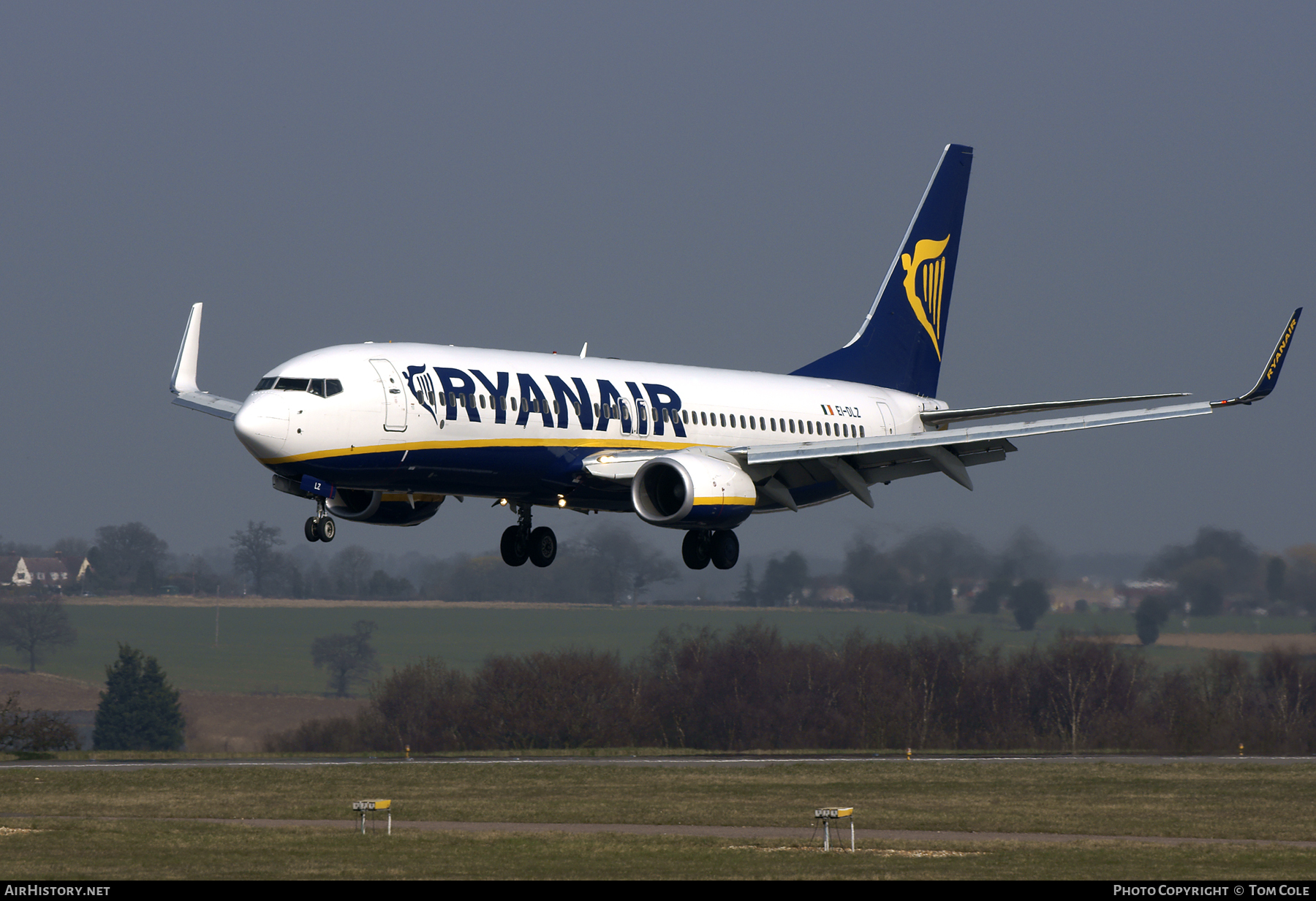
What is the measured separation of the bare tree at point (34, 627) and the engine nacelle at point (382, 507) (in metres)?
80.1

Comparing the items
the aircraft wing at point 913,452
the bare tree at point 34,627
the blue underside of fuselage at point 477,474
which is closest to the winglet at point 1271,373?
the aircraft wing at point 913,452

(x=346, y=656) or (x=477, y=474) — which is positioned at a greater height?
(x=477, y=474)

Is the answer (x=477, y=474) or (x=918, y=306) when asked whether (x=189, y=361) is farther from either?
(x=918, y=306)

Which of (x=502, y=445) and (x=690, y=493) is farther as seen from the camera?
(x=690, y=493)

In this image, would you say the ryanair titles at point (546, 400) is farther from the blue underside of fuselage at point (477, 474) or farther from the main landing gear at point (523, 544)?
the main landing gear at point (523, 544)

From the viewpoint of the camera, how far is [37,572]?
4995 inches

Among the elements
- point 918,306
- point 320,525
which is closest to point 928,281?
point 918,306

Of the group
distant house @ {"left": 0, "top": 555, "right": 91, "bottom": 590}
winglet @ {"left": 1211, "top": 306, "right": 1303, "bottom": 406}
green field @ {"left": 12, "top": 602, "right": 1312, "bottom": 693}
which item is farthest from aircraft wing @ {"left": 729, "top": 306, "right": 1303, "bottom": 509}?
distant house @ {"left": 0, "top": 555, "right": 91, "bottom": 590}

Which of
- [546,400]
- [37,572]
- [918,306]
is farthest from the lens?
[37,572]

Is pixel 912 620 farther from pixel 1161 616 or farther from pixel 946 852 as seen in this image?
pixel 946 852

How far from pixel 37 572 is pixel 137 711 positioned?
63.3ft

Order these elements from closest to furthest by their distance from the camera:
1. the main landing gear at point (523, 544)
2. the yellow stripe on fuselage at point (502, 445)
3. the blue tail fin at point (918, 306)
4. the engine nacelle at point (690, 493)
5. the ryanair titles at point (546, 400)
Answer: the yellow stripe on fuselage at point (502, 445) < the ryanair titles at point (546, 400) < the engine nacelle at point (690, 493) < the main landing gear at point (523, 544) < the blue tail fin at point (918, 306)

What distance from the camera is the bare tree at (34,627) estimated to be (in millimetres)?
115375

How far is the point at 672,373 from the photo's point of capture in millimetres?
45625
